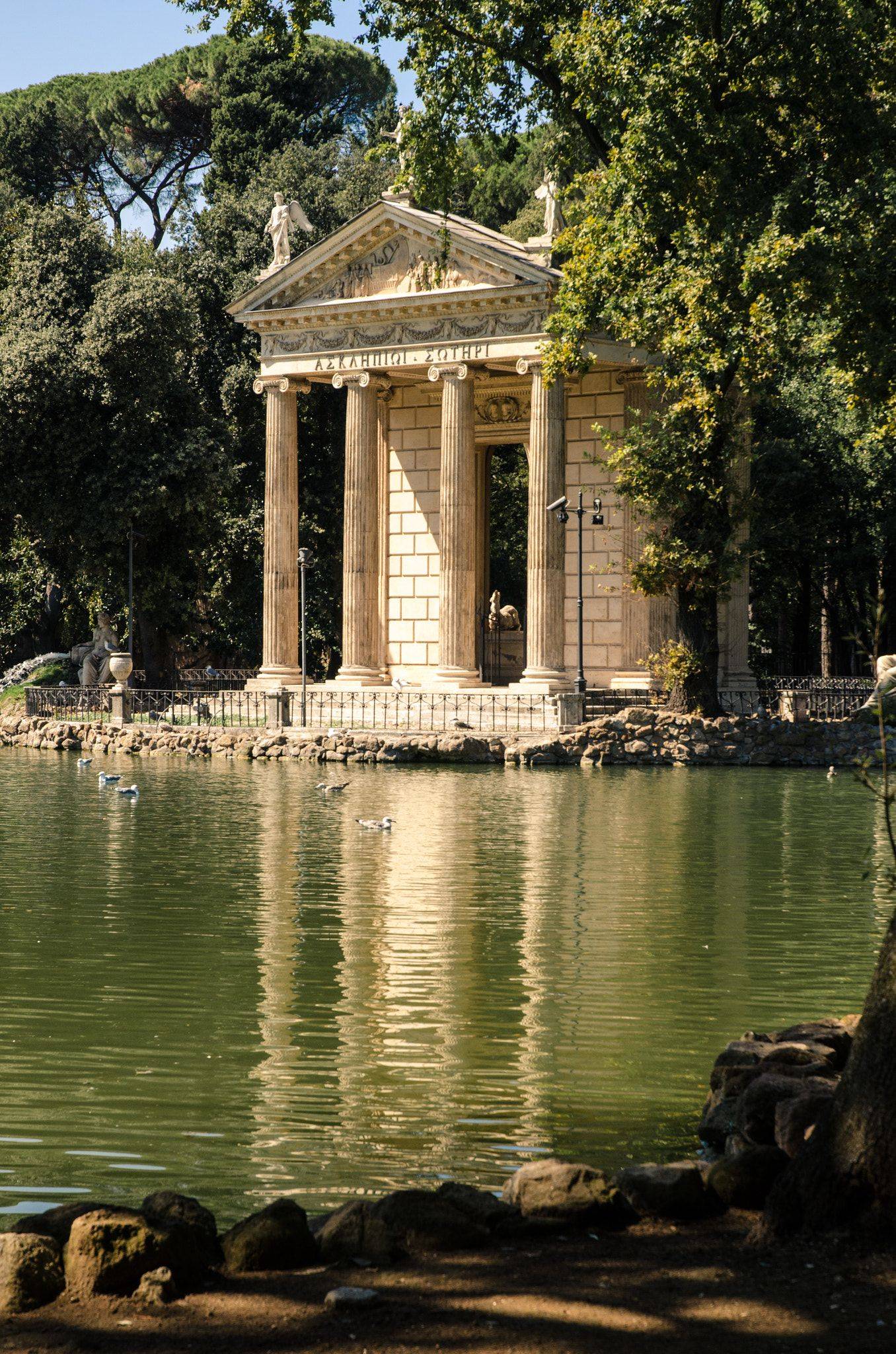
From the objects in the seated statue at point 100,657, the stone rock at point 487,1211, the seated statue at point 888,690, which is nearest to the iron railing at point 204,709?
the seated statue at point 100,657

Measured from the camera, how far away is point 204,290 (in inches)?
2359

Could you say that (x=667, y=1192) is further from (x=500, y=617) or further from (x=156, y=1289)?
(x=500, y=617)

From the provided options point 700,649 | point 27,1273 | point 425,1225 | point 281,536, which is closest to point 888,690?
point 700,649

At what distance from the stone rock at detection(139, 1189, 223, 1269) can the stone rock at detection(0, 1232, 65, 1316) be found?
0.37m

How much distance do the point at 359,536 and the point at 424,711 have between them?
6.96 meters

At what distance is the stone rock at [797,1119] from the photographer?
271 inches

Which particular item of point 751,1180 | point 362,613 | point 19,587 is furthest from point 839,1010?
point 19,587

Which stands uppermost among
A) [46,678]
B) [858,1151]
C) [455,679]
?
[46,678]

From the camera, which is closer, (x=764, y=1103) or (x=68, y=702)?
(x=764, y=1103)

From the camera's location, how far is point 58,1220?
246 inches

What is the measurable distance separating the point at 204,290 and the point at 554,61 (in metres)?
28.0

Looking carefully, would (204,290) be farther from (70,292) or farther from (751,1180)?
(751,1180)

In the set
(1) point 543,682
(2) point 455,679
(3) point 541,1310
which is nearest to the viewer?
(3) point 541,1310

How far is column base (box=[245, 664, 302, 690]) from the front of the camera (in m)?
49.4
